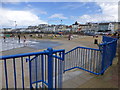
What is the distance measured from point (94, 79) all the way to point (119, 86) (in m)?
0.77

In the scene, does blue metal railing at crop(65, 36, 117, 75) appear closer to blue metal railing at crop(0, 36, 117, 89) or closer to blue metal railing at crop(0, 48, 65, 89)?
blue metal railing at crop(0, 36, 117, 89)

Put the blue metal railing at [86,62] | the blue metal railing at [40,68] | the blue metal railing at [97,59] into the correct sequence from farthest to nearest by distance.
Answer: the blue metal railing at [86,62], the blue metal railing at [97,59], the blue metal railing at [40,68]

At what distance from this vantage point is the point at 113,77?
3686 millimetres

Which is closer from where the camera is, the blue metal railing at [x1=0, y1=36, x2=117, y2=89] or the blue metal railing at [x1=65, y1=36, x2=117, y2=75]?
the blue metal railing at [x1=0, y1=36, x2=117, y2=89]

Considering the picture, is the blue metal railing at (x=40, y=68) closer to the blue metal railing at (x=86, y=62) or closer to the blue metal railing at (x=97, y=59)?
the blue metal railing at (x=97, y=59)

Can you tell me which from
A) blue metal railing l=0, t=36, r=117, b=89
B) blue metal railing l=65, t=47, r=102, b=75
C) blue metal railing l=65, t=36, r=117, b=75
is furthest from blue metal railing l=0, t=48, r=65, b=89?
blue metal railing l=65, t=47, r=102, b=75

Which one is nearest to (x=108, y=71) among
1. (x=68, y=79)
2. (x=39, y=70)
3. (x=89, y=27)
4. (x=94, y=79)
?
(x=94, y=79)

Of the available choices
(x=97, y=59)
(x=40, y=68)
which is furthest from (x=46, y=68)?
(x=97, y=59)

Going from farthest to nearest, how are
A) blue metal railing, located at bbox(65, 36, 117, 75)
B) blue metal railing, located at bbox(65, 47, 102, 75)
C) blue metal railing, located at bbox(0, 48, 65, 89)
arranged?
blue metal railing, located at bbox(65, 47, 102, 75)
blue metal railing, located at bbox(65, 36, 117, 75)
blue metal railing, located at bbox(0, 48, 65, 89)

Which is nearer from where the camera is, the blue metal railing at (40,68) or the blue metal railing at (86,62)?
the blue metal railing at (40,68)

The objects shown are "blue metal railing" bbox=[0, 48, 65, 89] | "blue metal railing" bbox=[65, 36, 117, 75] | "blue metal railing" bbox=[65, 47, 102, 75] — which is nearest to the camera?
"blue metal railing" bbox=[0, 48, 65, 89]

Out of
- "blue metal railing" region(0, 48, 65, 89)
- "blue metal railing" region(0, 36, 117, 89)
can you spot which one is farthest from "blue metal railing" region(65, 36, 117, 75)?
"blue metal railing" region(0, 48, 65, 89)

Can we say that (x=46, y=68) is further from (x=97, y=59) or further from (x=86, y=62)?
(x=86, y=62)

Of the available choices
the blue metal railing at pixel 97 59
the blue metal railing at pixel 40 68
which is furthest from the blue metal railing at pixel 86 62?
the blue metal railing at pixel 40 68
